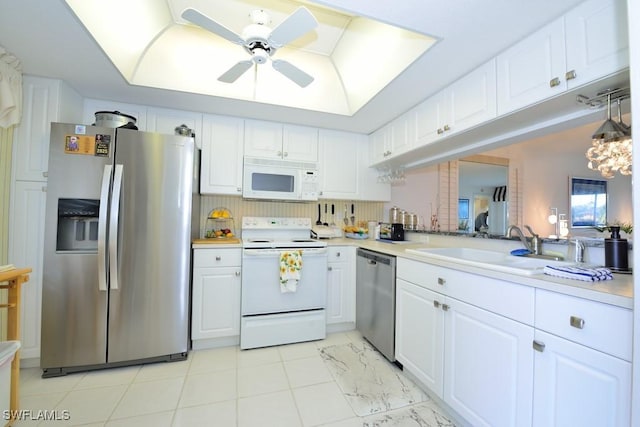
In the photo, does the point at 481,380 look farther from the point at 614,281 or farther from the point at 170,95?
the point at 170,95

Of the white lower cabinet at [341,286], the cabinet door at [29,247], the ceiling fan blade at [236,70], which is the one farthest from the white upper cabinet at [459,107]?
the cabinet door at [29,247]

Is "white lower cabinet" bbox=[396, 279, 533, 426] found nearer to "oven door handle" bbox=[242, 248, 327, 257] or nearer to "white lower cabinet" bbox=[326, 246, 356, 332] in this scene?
"white lower cabinet" bbox=[326, 246, 356, 332]

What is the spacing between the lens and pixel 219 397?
1685 mm

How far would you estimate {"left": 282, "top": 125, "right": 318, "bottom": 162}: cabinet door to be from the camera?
113 inches

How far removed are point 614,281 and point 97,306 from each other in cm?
300

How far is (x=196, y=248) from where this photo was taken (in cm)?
227

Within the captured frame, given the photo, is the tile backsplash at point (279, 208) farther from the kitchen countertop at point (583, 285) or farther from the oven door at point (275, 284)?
the kitchen countertop at point (583, 285)

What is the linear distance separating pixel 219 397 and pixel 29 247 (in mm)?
1846

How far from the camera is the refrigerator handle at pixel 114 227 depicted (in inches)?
73.3

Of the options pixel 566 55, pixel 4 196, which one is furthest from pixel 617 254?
pixel 4 196

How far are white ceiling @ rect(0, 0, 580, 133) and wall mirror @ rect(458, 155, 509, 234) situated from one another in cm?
171

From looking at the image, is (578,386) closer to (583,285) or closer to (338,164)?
(583,285)

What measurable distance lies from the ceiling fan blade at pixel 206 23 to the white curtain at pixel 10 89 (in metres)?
1.45

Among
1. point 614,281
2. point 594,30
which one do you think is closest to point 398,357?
point 614,281
